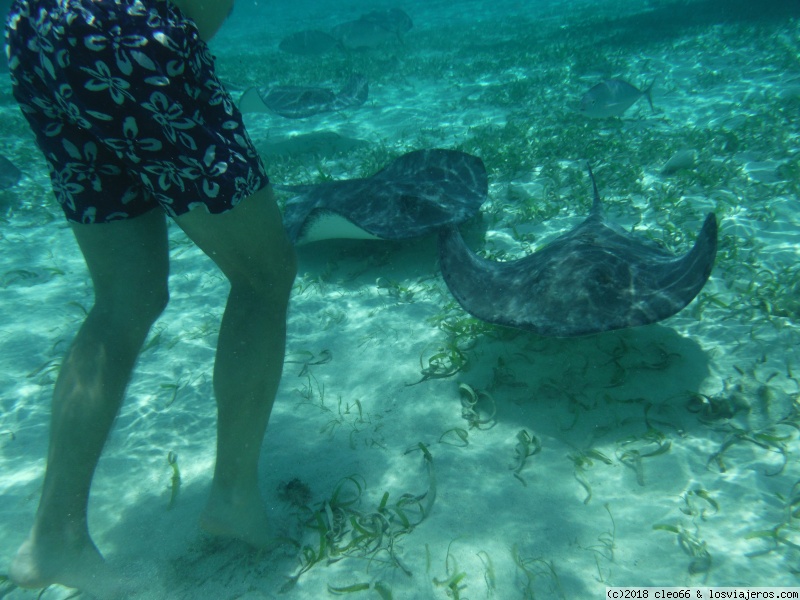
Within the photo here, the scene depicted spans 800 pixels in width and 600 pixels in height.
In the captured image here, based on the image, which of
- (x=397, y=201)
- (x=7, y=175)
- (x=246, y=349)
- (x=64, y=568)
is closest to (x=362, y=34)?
(x=7, y=175)

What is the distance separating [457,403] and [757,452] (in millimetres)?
1824

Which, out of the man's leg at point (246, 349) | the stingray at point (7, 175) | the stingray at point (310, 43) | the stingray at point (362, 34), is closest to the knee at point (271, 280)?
the man's leg at point (246, 349)

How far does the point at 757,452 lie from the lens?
2.67 meters

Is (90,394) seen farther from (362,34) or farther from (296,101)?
(362,34)

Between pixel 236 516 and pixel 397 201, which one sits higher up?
pixel 397 201

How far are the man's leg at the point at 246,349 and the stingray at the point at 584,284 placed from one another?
4.45 ft

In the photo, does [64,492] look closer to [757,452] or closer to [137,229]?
[137,229]

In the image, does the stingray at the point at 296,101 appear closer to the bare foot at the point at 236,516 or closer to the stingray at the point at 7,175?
the stingray at the point at 7,175

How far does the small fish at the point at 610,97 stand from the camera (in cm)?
759

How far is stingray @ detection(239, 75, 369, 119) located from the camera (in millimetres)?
8898

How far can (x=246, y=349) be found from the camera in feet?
7.19

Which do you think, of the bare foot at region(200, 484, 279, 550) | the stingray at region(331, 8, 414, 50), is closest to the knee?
the bare foot at region(200, 484, 279, 550)

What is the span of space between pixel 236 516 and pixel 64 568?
794 millimetres

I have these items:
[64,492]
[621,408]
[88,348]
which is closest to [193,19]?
[88,348]
